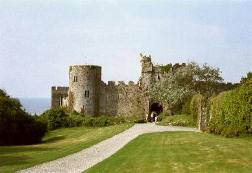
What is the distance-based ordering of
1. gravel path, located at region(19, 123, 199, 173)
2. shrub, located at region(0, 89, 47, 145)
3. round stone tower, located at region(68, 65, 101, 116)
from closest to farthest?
gravel path, located at region(19, 123, 199, 173) → shrub, located at region(0, 89, 47, 145) → round stone tower, located at region(68, 65, 101, 116)

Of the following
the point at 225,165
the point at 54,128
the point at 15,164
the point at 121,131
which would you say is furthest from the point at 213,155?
the point at 54,128

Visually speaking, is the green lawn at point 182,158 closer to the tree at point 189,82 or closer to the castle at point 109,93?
the tree at point 189,82

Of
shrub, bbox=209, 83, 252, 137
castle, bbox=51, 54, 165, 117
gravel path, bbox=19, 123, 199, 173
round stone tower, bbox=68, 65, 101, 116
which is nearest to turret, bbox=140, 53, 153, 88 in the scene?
castle, bbox=51, 54, 165, 117

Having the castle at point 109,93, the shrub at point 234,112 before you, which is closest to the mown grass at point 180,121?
the castle at point 109,93

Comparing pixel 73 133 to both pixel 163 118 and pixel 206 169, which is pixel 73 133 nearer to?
pixel 163 118

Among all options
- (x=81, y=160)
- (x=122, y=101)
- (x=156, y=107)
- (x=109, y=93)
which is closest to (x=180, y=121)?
(x=156, y=107)

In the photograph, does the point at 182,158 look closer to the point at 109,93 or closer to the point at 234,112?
the point at 234,112

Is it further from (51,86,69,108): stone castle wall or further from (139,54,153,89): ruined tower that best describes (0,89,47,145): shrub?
(51,86,69,108): stone castle wall

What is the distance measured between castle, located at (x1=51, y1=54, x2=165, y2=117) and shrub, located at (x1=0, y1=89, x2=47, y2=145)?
65.5ft

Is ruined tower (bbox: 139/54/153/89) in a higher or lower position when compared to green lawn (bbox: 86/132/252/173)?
higher

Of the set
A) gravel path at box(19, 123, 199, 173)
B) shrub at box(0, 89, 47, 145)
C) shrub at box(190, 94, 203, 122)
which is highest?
shrub at box(190, 94, 203, 122)

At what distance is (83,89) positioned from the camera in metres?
67.6

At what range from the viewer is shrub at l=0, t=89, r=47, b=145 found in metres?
44.0

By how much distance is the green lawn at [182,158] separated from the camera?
21.4 metres
